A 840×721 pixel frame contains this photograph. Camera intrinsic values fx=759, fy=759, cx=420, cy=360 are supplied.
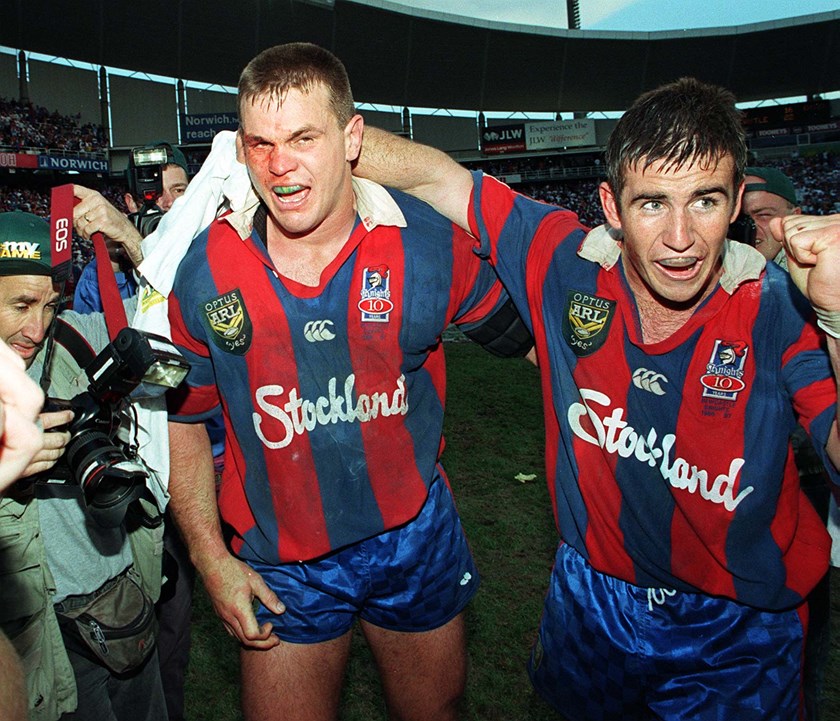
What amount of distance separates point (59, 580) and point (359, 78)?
3536 cm

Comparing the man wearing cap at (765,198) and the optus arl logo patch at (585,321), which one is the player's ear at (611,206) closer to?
the optus arl logo patch at (585,321)

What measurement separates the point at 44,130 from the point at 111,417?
31313 millimetres

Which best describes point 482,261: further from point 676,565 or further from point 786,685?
point 786,685

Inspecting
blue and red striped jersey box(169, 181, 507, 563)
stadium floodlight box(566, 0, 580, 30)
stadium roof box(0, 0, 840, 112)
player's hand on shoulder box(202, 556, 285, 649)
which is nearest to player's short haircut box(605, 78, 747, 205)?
blue and red striped jersey box(169, 181, 507, 563)

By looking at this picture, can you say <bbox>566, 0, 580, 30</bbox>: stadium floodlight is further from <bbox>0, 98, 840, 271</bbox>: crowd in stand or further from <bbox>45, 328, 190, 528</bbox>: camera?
<bbox>45, 328, 190, 528</bbox>: camera

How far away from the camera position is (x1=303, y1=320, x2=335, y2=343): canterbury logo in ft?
8.14

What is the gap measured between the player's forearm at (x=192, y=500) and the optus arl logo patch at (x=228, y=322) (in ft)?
1.31

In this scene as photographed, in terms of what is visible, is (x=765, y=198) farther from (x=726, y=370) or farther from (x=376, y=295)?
(x=376, y=295)

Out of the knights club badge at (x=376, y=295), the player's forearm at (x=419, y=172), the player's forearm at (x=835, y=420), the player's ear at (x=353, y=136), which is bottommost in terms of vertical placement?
the player's forearm at (x=835, y=420)

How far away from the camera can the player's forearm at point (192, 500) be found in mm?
2615

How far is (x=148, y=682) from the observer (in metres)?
2.83

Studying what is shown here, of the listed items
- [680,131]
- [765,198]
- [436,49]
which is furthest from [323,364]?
[436,49]

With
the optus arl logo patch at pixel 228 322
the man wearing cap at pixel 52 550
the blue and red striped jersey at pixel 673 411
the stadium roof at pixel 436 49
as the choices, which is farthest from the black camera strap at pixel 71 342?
the stadium roof at pixel 436 49

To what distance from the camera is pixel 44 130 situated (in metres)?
→ 29.1
